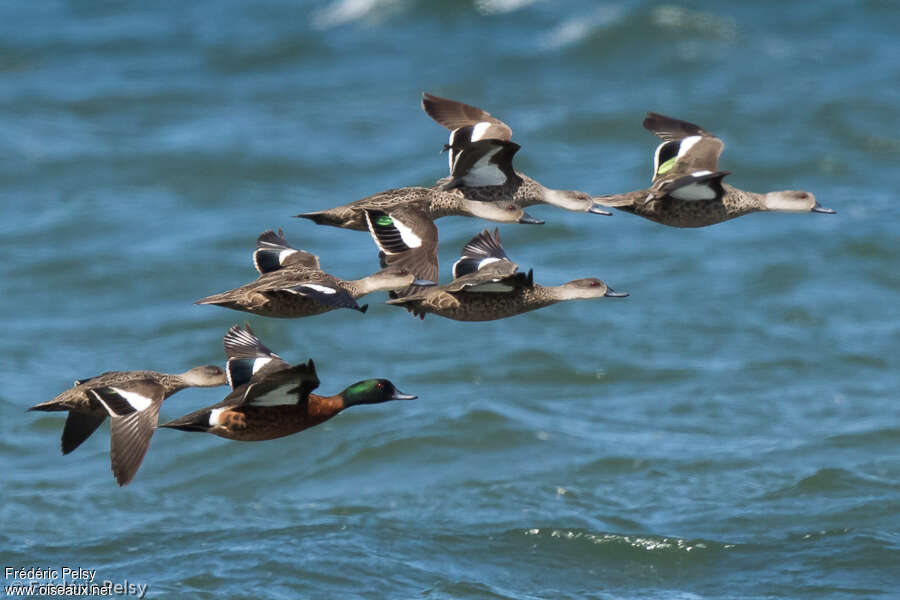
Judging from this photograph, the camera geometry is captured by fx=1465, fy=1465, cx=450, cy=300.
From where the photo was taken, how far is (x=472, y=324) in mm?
27859

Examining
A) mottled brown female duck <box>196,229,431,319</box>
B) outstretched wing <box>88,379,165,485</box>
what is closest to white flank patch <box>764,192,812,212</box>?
mottled brown female duck <box>196,229,431,319</box>

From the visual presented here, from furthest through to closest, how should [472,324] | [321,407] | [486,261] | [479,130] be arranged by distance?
[472,324]
[479,130]
[486,261]
[321,407]

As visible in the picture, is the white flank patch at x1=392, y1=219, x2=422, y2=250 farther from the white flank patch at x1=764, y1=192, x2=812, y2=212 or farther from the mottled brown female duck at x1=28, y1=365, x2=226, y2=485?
the white flank patch at x1=764, y1=192, x2=812, y2=212

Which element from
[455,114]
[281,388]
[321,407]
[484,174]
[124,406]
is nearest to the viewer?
[124,406]

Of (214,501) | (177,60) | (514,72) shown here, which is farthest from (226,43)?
(214,501)

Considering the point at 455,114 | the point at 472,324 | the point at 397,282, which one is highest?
the point at 472,324

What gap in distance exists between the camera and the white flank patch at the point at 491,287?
10164 millimetres

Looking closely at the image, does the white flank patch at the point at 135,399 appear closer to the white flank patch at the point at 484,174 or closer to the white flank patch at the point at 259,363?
the white flank patch at the point at 259,363

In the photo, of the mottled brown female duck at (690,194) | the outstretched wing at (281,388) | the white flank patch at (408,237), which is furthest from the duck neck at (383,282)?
the mottled brown female duck at (690,194)

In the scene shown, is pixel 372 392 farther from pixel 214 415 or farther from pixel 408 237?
pixel 214 415

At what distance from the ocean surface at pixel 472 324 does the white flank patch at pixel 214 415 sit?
21.1 ft

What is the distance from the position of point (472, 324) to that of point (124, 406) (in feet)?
61.7

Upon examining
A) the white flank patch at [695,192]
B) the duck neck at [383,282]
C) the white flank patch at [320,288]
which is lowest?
the white flank patch at [320,288]

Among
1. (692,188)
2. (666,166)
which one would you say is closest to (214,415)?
(692,188)
